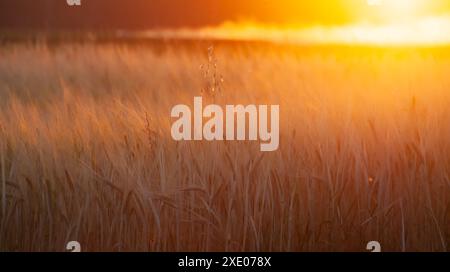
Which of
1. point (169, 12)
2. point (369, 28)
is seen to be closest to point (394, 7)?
point (369, 28)

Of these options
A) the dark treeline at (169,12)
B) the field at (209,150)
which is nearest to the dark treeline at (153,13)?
the dark treeline at (169,12)

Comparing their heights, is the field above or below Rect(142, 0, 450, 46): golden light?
below

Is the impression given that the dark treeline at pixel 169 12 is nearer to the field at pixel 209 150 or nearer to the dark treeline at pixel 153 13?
the dark treeline at pixel 153 13

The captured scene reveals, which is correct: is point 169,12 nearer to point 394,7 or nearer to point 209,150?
point 209,150

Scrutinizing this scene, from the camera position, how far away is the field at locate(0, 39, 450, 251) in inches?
124

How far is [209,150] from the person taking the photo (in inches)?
125

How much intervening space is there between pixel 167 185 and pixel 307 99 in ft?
2.53

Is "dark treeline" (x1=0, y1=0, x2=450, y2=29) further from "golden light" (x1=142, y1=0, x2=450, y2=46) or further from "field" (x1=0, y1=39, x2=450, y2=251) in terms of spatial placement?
"field" (x1=0, y1=39, x2=450, y2=251)

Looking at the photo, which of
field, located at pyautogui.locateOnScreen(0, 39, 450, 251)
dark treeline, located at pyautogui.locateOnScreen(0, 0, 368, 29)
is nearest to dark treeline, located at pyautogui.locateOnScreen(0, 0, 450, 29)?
dark treeline, located at pyautogui.locateOnScreen(0, 0, 368, 29)

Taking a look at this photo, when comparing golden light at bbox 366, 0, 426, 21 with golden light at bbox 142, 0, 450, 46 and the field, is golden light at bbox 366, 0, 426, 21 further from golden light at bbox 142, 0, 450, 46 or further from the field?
the field

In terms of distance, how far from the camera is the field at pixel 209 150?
314 cm

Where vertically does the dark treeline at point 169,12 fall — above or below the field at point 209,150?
above
